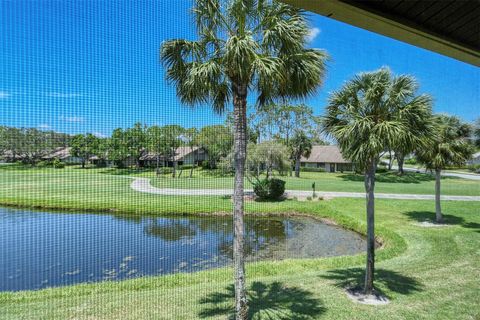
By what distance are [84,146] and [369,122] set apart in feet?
8.83

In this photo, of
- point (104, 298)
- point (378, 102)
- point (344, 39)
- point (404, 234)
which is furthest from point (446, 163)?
point (104, 298)

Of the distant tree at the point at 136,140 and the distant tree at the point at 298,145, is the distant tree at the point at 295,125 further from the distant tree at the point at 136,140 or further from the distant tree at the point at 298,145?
the distant tree at the point at 136,140

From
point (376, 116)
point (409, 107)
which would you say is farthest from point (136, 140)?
point (409, 107)

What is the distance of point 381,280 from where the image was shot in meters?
3.58

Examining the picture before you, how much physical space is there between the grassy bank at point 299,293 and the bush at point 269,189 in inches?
210

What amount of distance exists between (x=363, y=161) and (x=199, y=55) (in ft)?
6.53

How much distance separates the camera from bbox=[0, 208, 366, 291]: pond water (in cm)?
418

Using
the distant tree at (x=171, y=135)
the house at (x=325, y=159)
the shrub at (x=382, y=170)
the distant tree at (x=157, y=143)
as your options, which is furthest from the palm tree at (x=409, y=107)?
the shrub at (x=382, y=170)

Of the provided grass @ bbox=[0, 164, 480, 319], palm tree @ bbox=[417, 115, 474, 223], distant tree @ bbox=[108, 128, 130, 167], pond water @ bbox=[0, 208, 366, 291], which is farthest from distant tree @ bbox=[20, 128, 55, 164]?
palm tree @ bbox=[417, 115, 474, 223]

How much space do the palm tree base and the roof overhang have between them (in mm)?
2526

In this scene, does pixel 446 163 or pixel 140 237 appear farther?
pixel 446 163

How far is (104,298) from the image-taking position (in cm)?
314

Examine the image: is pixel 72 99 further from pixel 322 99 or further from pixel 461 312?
pixel 461 312

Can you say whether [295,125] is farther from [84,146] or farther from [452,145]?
[84,146]
